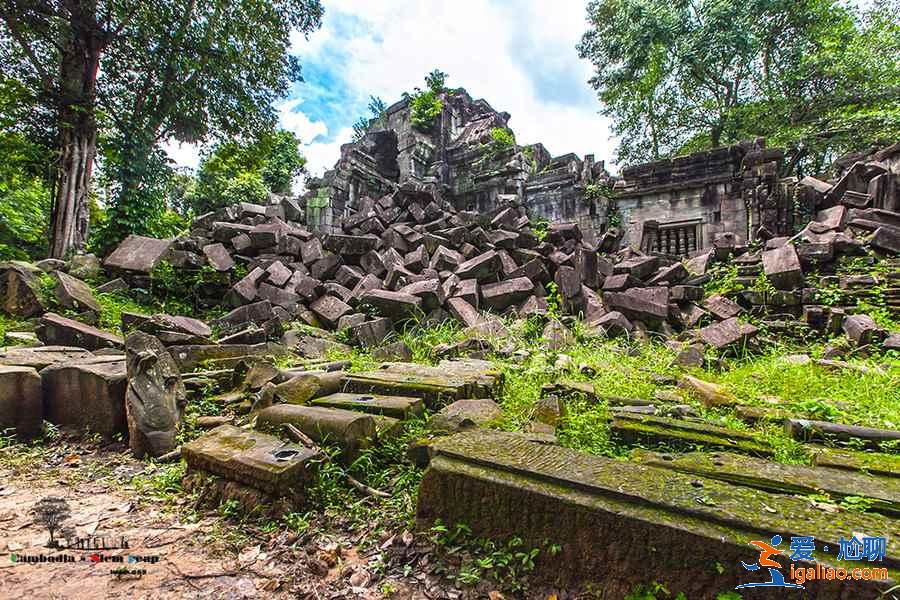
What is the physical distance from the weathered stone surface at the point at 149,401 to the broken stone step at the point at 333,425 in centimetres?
77

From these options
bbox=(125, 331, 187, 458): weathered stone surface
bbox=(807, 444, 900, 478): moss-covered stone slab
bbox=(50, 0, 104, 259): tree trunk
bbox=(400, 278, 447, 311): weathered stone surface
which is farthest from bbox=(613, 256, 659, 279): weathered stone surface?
bbox=(50, 0, 104, 259): tree trunk

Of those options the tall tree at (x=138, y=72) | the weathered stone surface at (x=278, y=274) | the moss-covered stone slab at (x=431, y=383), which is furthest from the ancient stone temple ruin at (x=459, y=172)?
the moss-covered stone slab at (x=431, y=383)

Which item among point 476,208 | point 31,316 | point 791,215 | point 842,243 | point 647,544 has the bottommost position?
point 647,544

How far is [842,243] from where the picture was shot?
Answer: 21.2 feet

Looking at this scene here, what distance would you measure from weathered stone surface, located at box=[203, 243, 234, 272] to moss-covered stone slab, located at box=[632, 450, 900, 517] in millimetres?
7268

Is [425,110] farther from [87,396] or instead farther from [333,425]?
[333,425]

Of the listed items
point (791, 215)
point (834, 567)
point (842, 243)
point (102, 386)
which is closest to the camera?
point (834, 567)

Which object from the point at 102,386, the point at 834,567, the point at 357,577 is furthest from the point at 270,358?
the point at 834,567

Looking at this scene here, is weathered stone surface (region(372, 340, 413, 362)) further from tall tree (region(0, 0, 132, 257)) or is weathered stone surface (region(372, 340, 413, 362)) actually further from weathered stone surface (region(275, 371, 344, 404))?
tall tree (region(0, 0, 132, 257))

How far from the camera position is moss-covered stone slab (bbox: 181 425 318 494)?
77.3 inches

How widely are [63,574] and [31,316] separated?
547 centimetres

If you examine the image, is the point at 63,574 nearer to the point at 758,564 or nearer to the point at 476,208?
the point at 758,564

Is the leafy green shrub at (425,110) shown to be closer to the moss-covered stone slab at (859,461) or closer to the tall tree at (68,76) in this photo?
the tall tree at (68,76)

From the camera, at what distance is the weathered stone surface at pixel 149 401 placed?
2748 millimetres
